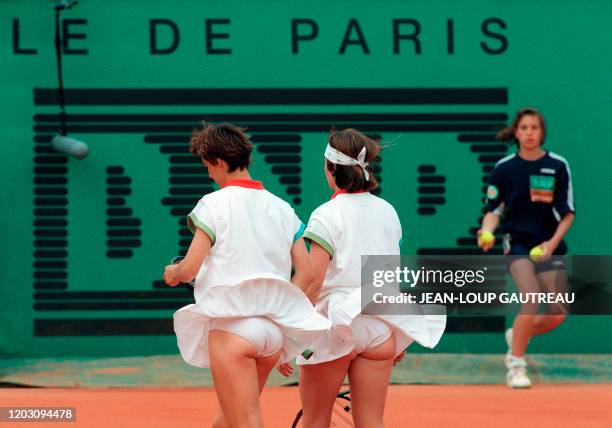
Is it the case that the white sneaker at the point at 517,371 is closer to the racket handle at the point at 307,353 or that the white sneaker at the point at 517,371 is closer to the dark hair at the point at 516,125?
the dark hair at the point at 516,125

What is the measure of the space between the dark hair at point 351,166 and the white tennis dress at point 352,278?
5 cm

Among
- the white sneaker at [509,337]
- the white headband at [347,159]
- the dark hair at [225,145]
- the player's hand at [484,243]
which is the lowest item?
the white sneaker at [509,337]

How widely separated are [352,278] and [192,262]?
760 millimetres

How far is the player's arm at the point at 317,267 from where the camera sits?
5.53 m

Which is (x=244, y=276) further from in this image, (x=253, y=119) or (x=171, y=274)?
(x=253, y=119)

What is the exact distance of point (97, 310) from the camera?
9.82m

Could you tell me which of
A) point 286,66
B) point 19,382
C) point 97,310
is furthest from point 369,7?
point 19,382

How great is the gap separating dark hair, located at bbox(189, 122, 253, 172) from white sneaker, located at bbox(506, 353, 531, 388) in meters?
4.21

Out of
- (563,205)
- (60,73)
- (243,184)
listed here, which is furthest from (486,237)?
(243,184)

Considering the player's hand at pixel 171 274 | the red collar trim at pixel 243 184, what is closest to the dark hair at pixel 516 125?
the red collar trim at pixel 243 184

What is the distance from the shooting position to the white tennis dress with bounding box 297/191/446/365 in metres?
5.57

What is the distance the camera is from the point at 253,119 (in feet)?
32.4

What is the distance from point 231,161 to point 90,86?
4.49 m

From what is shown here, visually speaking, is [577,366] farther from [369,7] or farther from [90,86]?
[90,86]
